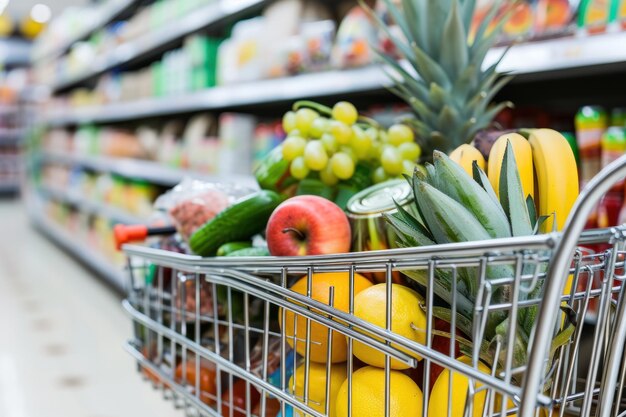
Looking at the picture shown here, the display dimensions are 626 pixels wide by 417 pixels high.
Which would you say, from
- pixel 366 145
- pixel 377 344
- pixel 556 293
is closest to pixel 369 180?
pixel 366 145

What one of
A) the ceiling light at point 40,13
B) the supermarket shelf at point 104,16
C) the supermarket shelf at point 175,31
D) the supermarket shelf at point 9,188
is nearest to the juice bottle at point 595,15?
the supermarket shelf at point 175,31

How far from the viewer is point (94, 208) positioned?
197 inches

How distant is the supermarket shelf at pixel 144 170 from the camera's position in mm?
2912

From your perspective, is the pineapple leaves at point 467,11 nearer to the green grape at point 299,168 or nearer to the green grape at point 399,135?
the green grape at point 399,135

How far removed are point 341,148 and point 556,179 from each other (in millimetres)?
441

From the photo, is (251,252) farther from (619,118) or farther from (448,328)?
(619,118)

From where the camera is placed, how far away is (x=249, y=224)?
103 centimetres

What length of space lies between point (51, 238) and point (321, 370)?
21.8ft

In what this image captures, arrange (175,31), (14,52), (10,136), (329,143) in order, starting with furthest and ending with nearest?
(14,52), (10,136), (175,31), (329,143)

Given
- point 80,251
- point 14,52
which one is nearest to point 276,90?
point 80,251

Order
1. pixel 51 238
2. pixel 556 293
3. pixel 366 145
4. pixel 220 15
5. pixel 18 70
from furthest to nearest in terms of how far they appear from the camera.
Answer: pixel 18 70 → pixel 51 238 → pixel 220 15 → pixel 366 145 → pixel 556 293

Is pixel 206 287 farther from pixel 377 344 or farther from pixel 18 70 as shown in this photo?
pixel 18 70

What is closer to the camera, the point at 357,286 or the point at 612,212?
the point at 357,286

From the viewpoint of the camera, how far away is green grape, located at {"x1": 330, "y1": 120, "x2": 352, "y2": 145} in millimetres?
1104
